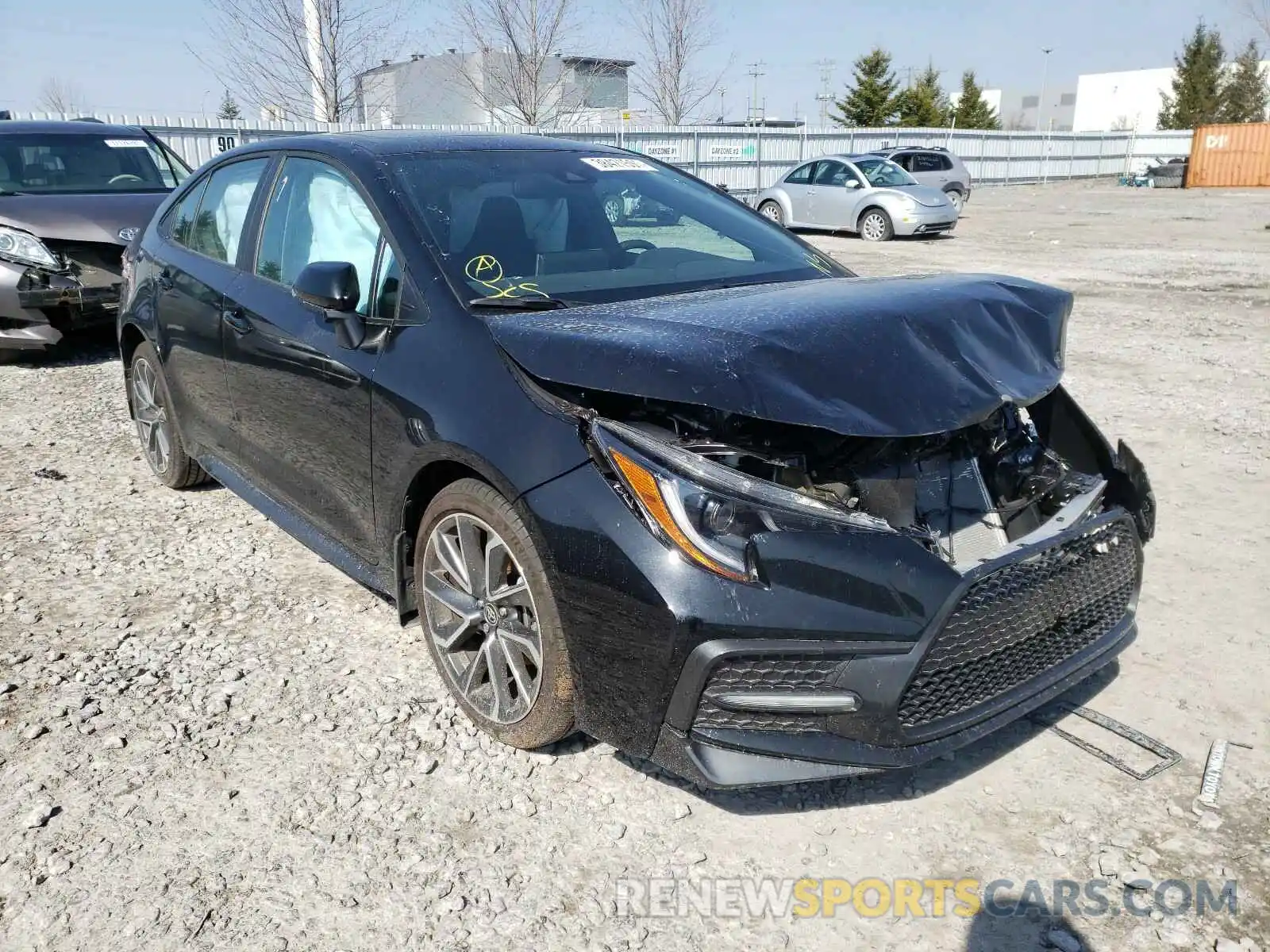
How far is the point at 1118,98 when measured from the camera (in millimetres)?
95000

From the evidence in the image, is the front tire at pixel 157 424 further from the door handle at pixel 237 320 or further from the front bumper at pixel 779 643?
the front bumper at pixel 779 643

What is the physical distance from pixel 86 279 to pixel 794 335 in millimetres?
6907

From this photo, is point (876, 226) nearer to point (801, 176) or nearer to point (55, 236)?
point (801, 176)

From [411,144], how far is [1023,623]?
2.62 m

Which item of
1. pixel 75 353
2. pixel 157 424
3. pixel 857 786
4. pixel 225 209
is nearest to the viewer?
pixel 857 786

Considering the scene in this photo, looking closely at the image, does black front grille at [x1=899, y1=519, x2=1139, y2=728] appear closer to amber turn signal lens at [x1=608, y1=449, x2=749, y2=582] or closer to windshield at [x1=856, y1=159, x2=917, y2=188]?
amber turn signal lens at [x1=608, y1=449, x2=749, y2=582]

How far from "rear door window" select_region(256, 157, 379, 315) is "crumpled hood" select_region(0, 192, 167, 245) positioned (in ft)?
14.5

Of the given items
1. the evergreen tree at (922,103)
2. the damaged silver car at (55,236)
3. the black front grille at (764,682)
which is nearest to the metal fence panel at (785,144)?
the damaged silver car at (55,236)

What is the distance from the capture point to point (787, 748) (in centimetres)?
232

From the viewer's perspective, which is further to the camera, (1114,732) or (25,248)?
(25,248)

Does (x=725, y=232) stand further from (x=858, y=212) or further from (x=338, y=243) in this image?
(x=858, y=212)

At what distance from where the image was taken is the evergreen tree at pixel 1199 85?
171ft

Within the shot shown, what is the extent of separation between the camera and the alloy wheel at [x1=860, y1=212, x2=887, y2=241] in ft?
59.9

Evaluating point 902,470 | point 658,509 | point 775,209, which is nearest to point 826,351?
point 902,470
